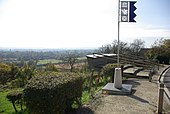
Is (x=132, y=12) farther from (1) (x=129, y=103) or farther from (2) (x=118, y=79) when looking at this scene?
(1) (x=129, y=103)

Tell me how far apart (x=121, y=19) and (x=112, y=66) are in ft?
10.5

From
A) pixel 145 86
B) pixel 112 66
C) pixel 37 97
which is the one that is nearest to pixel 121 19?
pixel 112 66

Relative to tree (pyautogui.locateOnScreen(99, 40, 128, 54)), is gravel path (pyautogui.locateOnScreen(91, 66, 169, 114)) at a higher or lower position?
lower

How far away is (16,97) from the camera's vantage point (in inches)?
331

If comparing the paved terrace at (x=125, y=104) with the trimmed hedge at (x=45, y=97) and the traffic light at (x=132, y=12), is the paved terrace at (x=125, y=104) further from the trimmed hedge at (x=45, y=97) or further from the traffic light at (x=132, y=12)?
the traffic light at (x=132, y=12)

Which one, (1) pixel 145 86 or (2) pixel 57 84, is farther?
(1) pixel 145 86

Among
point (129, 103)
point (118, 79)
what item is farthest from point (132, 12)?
point (129, 103)

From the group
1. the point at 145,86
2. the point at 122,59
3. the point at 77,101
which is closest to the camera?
the point at 77,101

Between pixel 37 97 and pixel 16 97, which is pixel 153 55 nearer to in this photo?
pixel 16 97

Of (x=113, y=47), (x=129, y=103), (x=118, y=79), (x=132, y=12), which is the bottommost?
(x=129, y=103)

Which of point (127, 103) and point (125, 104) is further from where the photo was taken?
point (127, 103)

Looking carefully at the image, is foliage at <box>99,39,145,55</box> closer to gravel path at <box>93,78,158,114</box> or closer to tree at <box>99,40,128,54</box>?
tree at <box>99,40,128,54</box>

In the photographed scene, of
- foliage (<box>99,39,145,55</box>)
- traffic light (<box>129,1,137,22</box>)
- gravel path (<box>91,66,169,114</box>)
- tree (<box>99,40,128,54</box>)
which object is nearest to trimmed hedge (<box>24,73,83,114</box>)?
gravel path (<box>91,66,169,114</box>)

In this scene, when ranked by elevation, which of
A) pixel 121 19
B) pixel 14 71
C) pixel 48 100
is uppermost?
pixel 121 19
